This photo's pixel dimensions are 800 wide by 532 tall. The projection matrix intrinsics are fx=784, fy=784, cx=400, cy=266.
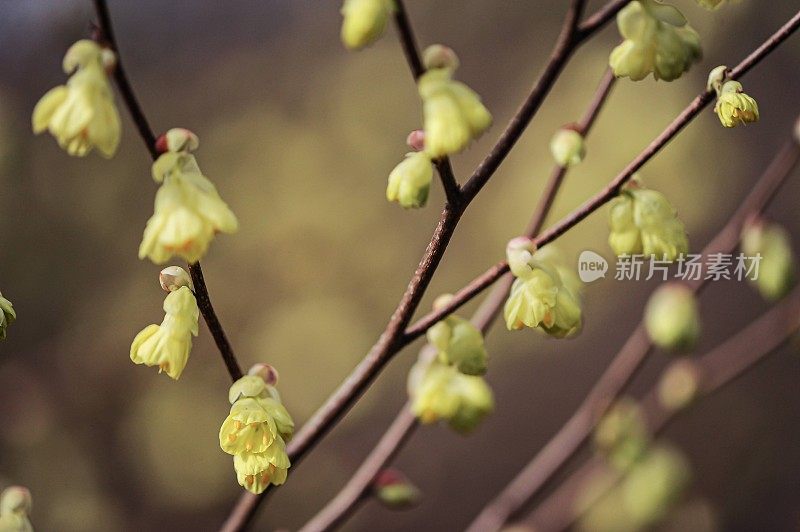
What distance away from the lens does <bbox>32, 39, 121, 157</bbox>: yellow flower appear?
43 cm

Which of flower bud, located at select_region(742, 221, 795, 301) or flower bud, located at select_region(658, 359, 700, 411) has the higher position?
flower bud, located at select_region(742, 221, 795, 301)

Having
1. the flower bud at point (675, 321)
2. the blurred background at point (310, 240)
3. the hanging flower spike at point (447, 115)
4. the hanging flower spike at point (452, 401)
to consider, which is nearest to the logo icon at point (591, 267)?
the flower bud at point (675, 321)

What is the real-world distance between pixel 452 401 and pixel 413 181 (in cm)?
25

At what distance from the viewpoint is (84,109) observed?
0.43m

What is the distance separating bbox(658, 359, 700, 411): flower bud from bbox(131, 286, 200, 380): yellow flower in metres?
0.77

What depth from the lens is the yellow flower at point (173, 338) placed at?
1.76 ft

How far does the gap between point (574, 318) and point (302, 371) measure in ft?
3.96

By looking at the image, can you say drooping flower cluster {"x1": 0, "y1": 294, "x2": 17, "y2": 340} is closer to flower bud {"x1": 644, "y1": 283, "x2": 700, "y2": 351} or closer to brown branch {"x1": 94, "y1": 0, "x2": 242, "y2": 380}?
brown branch {"x1": 94, "y1": 0, "x2": 242, "y2": 380}

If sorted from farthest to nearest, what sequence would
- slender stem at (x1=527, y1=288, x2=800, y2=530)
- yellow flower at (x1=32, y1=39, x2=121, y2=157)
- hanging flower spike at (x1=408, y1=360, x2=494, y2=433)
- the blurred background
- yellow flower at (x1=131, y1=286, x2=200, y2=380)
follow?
the blurred background < slender stem at (x1=527, y1=288, x2=800, y2=530) < hanging flower spike at (x1=408, y1=360, x2=494, y2=433) < yellow flower at (x1=131, y1=286, x2=200, y2=380) < yellow flower at (x1=32, y1=39, x2=121, y2=157)

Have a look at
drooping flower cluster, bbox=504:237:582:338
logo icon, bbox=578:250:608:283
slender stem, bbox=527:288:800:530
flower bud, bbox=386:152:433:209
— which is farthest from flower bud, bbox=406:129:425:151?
slender stem, bbox=527:288:800:530

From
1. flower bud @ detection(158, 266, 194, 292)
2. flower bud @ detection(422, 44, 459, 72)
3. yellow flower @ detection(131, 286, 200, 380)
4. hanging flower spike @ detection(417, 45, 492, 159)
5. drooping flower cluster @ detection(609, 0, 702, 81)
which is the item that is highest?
drooping flower cluster @ detection(609, 0, 702, 81)

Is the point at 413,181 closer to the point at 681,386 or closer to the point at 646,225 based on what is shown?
the point at 646,225

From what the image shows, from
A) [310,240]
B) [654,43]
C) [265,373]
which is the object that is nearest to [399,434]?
[265,373]

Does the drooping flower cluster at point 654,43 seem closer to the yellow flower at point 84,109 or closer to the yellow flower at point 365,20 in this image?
the yellow flower at point 365,20
